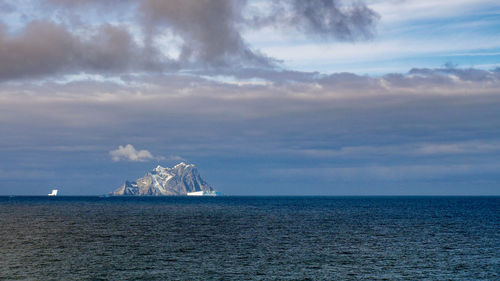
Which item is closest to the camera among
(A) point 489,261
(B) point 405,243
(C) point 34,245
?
(A) point 489,261

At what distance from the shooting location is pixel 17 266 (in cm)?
7212

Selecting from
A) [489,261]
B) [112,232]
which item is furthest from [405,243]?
[112,232]

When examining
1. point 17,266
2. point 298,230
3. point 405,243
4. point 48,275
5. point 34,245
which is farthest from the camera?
point 298,230

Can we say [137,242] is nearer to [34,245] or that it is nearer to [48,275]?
[34,245]

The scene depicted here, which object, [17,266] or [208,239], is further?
[208,239]

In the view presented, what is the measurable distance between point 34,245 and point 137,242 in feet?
61.5

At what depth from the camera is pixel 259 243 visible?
99.9 meters

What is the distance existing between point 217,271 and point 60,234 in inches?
2413

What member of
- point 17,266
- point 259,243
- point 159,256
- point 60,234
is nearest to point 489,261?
point 259,243

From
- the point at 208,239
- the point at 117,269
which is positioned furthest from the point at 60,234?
the point at 117,269

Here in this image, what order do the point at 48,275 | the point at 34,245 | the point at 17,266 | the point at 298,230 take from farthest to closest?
1. the point at 298,230
2. the point at 34,245
3. the point at 17,266
4. the point at 48,275

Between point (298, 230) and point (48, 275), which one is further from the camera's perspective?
point (298, 230)

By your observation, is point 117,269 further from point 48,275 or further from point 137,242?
point 137,242

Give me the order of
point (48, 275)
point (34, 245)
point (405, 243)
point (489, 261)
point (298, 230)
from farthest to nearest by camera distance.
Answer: point (298, 230) → point (405, 243) → point (34, 245) → point (489, 261) → point (48, 275)
